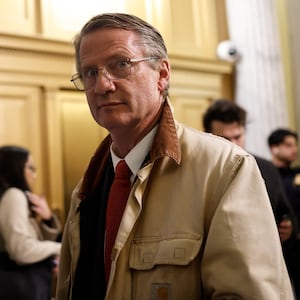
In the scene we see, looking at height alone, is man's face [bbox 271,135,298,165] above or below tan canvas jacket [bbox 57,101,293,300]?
above

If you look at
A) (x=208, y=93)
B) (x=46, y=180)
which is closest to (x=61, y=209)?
(x=46, y=180)

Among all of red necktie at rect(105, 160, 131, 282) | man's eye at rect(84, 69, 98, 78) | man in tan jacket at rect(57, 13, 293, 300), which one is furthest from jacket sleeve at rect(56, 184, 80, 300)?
man's eye at rect(84, 69, 98, 78)

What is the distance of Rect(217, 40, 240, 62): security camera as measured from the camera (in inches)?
171

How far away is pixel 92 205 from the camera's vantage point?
1382 millimetres

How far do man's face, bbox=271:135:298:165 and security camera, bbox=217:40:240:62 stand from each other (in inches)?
40.4

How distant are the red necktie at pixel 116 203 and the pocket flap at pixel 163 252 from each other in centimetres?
9

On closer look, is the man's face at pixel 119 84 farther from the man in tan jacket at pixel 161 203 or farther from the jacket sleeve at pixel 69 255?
the jacket sleeve at pixel 69 255

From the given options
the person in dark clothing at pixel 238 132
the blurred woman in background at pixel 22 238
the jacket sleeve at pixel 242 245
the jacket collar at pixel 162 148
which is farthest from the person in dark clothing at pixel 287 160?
the jacket sleeve at pixel 242 245

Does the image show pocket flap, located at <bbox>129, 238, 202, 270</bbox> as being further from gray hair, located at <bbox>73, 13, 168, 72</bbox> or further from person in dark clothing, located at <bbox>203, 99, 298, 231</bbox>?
person in dark clothing, located at <bbox>203, 99, 298, 231</bbox>

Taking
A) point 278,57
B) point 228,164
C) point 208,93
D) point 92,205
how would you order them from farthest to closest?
point 278,57 < point 208,93 < point 92,205 < point 228,164

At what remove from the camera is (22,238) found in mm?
2371

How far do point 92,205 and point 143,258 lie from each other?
1.02 ft

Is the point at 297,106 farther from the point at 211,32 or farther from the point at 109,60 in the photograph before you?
the point at 109,60

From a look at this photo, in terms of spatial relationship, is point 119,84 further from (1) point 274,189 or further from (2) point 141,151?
(1) point 274,189
